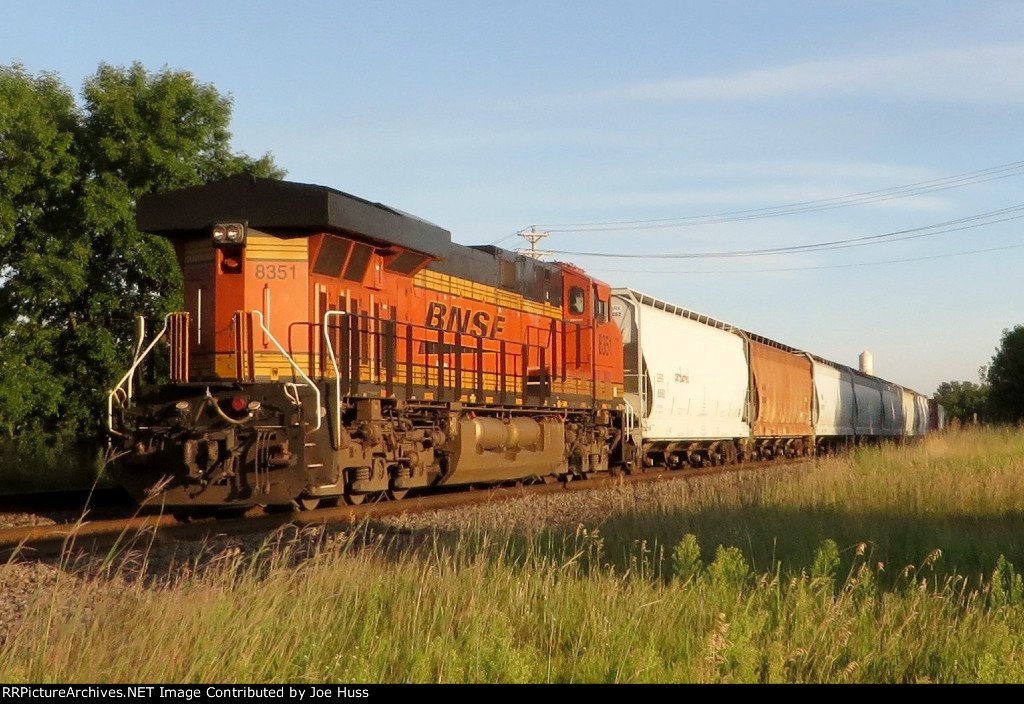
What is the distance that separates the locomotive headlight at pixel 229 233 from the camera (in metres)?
12.0

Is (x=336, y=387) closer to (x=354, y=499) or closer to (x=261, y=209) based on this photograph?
(x=354, y=499)

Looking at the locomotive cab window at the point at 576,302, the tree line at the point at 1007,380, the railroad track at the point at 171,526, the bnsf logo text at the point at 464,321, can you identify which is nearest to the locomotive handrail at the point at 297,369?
the railroad track at the point at 171,526

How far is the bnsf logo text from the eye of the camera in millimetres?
14688

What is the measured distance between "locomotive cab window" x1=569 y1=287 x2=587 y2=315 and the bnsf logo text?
2320mm

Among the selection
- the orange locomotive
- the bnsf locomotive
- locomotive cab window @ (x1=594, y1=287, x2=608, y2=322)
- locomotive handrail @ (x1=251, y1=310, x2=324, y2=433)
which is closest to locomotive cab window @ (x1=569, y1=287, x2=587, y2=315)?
the bnsf locomotive

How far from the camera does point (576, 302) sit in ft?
61.1

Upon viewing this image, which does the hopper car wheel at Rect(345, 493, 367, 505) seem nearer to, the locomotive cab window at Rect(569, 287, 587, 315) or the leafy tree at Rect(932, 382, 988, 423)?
the locomotive cab window at Rect(569, 287, 587, 315)

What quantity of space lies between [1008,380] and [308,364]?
54801 millimetres

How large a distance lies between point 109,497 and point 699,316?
15.4 meters

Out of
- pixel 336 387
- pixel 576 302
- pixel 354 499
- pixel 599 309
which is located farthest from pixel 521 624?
pixel 599 309

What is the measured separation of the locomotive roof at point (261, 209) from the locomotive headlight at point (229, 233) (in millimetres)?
148

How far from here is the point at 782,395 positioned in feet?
97.6

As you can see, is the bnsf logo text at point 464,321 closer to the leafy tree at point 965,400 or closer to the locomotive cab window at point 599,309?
the locomotive cab window at point 599,309
